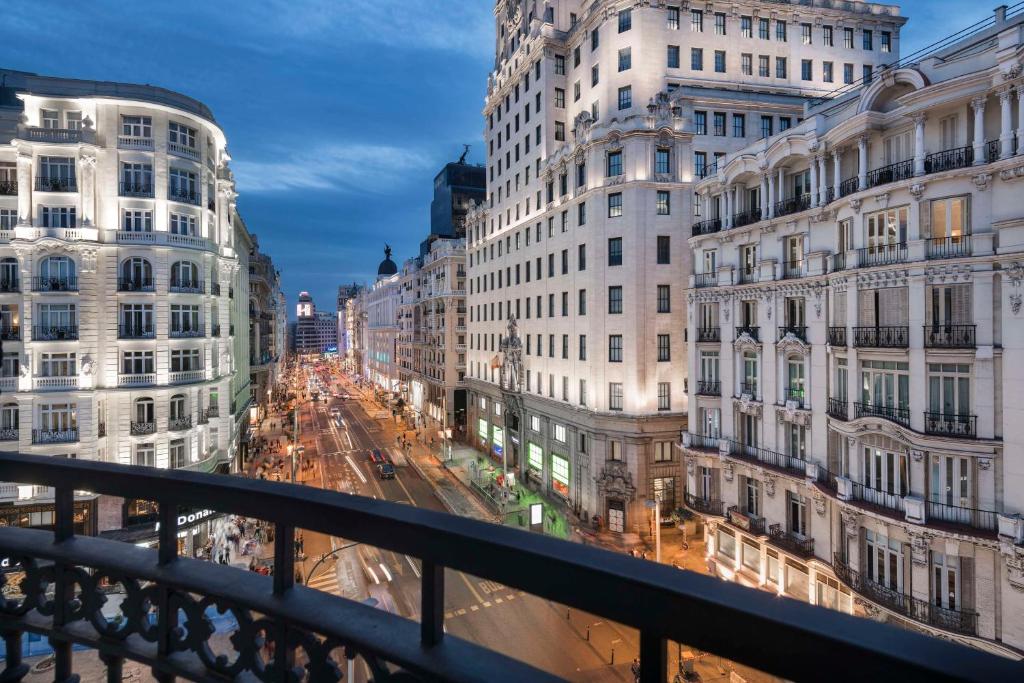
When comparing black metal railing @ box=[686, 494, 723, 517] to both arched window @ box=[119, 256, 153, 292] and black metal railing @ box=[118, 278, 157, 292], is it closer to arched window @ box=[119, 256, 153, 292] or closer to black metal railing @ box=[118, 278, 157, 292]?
black metal railing @ box=[118, 278, 157, 292]

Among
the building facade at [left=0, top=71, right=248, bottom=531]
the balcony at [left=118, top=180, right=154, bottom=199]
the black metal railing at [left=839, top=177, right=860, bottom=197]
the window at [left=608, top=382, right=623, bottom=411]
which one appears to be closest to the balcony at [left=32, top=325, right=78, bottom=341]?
the building facade at [left=0, top=71, right=248, bottom=531]

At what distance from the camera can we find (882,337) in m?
22.1

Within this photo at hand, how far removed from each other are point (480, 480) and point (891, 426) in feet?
118

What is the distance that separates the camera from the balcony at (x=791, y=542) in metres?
25.7

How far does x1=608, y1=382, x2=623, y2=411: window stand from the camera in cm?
3853

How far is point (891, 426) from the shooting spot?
21.4m

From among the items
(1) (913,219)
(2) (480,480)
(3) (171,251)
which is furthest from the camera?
(2) (480,480)

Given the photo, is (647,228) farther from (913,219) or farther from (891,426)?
(891,426)

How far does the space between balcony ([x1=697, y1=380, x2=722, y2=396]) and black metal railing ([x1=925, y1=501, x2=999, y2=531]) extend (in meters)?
12.5

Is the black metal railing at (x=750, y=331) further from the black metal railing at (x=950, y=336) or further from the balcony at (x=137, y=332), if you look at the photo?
the balcony at (x=137, y=332)

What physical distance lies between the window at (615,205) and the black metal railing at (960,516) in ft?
82.2

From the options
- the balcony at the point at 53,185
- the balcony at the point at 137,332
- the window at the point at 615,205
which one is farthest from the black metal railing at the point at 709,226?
the balcony at the point at 53,185

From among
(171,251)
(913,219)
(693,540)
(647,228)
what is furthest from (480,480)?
(913,219)

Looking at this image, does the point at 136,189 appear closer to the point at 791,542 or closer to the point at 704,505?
the point at 704,505
